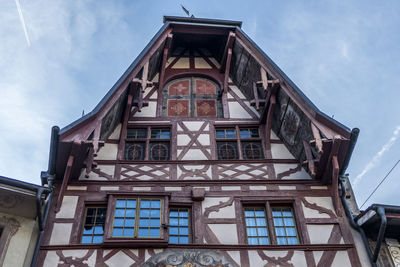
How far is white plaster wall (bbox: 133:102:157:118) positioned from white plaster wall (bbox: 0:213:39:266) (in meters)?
4.66

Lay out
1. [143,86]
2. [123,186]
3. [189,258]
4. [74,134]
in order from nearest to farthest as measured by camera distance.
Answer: [189,258], [74,134], [123,186], [143,86]

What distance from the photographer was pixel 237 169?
12570 mm

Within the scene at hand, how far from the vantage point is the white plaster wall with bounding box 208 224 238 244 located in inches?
429

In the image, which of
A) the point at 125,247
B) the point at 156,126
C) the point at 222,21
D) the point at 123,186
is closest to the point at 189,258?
the point at 125,247

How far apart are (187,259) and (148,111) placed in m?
5.41

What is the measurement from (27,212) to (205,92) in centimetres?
676

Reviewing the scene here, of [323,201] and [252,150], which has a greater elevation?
[252,150]

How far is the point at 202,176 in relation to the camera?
12344 mm

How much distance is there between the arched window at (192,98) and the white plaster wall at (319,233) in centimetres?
470

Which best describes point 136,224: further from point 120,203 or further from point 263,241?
point 263,241

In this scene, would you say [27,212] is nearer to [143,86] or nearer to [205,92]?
[143,86]

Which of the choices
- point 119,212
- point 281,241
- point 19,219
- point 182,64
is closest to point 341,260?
point 281,241

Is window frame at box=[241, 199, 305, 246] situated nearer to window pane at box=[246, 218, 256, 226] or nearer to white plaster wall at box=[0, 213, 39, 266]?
window pane at box=[246, 218, 256, 226]

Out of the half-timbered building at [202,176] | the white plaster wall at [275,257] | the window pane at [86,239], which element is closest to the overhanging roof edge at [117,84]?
the half-timbered building at [202,176]
